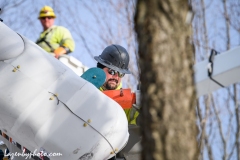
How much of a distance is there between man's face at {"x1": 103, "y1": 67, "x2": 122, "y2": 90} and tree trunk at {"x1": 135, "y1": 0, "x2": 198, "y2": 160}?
394cm

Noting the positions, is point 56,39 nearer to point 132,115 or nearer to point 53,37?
point 53,37

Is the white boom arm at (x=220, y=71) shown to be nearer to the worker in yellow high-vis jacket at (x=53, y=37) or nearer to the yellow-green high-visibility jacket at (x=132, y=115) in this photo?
the yellow-green high-visibility jacket at (x=132, y=115)

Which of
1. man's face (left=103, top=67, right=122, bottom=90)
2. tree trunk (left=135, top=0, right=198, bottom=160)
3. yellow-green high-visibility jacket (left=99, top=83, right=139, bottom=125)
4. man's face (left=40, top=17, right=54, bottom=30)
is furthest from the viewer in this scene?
man's face (left=40, top=17, right=54, bottom=30)

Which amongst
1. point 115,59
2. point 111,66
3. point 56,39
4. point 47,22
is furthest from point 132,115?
point 47,22

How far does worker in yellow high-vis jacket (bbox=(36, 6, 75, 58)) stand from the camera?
11346mm

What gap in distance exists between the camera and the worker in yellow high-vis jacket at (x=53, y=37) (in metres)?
11.3

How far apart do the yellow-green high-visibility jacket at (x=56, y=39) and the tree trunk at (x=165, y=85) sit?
6.90 meters

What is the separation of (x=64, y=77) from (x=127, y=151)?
145 centimetres

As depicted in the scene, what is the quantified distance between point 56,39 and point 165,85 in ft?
23.6

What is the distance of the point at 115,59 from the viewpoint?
884 cm

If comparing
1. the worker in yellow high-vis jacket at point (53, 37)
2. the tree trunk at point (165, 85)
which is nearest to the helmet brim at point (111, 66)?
the worker in yellow high-vis jacket at point (53, 37)

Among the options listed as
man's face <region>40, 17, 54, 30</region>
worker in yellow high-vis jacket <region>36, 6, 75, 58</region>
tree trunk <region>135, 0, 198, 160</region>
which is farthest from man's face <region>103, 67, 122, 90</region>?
tree trunk <region>135, 0, 198, 160</region>

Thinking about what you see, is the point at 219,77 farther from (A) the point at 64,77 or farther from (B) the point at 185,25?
(B) the point at 185,25

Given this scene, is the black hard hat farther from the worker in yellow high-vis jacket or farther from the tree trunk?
the tree trunk
